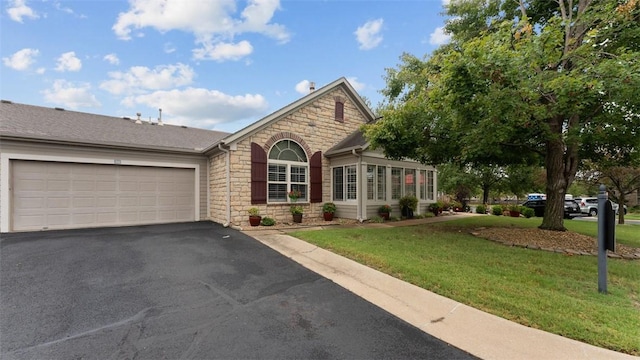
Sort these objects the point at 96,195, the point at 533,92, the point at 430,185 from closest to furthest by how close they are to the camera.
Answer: the point at 533,92
the point at 96,195
the point at 430,185

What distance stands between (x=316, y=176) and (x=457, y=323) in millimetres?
9174

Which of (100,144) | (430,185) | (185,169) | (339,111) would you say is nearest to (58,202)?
(100,144)

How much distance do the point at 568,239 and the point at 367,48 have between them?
10843 millimetres

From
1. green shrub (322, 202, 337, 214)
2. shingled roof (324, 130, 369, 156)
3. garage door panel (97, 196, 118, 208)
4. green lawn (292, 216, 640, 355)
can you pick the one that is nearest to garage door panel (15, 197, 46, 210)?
garage door panel (97, 196, 118, 208)

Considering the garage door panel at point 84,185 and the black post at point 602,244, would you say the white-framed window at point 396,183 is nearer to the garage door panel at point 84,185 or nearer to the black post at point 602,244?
the black post at point 602,244

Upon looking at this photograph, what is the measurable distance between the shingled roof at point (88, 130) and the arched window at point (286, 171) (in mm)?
3179

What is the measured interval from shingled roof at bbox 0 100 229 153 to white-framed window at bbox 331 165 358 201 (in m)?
5.96

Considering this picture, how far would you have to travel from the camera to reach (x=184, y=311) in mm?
3541

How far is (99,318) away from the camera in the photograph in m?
3.34

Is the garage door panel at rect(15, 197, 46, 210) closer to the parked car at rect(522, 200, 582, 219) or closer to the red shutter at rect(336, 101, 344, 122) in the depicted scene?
the red shutter at rect(336, 101, 344, 122)

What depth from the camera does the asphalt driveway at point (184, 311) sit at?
2.73 m

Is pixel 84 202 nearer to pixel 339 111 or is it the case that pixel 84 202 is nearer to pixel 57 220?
pixel 57 220

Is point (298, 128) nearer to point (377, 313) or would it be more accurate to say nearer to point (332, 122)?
point (332, 122)

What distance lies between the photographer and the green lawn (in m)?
3.11
